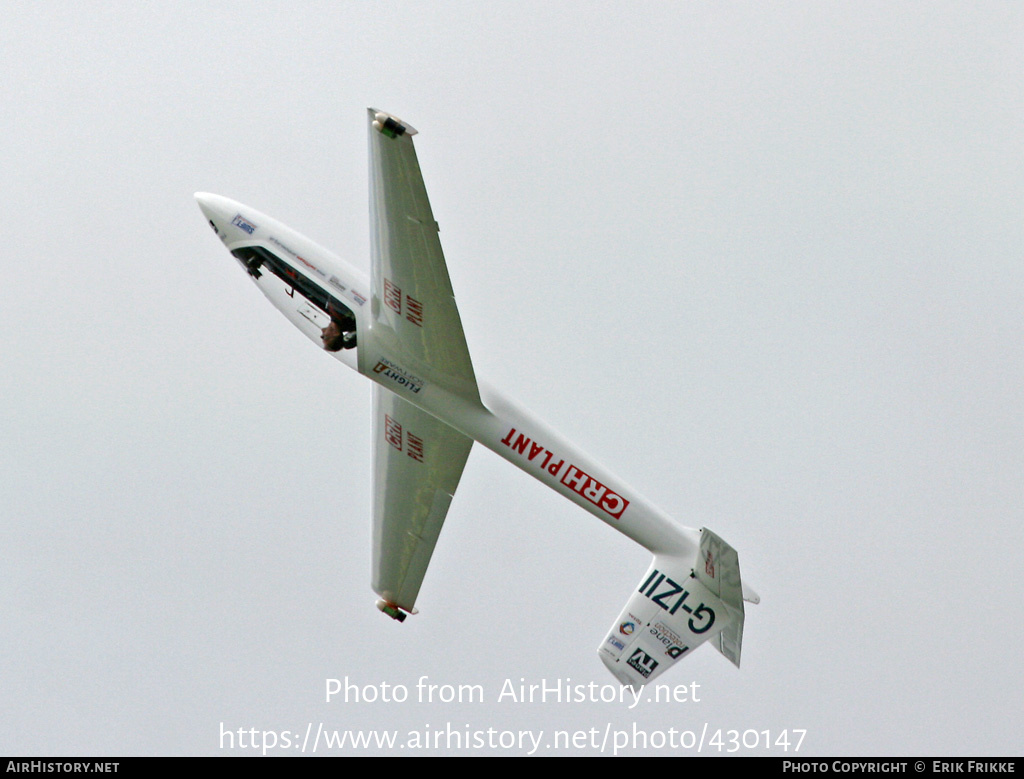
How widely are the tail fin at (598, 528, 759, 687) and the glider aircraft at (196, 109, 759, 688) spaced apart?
0.8 inches

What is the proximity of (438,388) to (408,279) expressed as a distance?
271 centimetres

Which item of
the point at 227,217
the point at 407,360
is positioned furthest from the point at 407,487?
the point at 227,217

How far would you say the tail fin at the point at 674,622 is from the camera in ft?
90.3

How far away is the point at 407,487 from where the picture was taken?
31469mm

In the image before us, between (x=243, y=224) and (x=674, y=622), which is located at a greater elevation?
(x=243, y=224)

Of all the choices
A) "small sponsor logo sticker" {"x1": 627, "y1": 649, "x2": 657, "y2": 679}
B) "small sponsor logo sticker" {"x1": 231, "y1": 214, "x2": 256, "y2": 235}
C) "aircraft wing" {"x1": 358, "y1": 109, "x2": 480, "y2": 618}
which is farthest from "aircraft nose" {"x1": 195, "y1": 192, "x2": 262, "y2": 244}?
"small sponsor logo sticker" {"x1": 627, "y1": 649, "x2": 657, "y2": 679}

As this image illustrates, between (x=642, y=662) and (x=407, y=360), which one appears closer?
(x=642, y=662)

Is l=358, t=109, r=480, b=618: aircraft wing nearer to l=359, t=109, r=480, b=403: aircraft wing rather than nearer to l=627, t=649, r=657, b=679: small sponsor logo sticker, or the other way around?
l=359, t=109, r=480, b=403: aircraft wing

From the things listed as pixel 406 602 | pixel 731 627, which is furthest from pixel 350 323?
pixel 731 627

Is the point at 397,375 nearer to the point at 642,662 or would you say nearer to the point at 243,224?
the point at 243,224

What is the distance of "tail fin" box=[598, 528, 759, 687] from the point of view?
90.3 ft

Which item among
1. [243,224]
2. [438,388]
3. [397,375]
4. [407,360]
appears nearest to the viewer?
[407,360]

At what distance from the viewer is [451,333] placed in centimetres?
2741

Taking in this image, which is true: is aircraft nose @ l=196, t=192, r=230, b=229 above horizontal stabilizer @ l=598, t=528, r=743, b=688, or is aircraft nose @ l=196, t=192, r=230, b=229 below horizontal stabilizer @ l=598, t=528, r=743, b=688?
above
